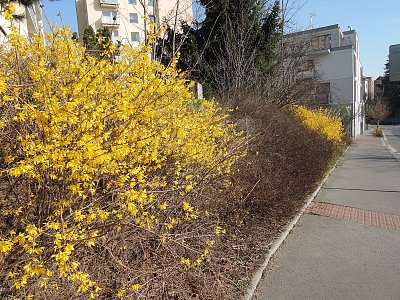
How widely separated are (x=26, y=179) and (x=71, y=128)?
1.95ft

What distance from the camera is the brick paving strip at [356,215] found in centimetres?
539

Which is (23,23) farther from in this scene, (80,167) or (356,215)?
(356,215)

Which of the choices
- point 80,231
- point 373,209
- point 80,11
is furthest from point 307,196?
point 80,11

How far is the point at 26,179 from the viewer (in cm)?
231

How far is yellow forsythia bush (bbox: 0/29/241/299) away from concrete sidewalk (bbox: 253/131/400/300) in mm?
1148

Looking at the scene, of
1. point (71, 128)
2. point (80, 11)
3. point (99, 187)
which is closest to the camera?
point (71, 128)

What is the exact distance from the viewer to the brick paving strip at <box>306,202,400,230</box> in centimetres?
539

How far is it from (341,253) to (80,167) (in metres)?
3.67

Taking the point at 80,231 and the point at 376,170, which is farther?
the point at 376,170

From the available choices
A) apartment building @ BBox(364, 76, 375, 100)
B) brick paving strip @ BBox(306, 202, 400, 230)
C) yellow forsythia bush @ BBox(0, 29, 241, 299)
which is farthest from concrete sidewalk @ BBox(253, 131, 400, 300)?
apartment building @ BBox(364, 76, 375, 100)

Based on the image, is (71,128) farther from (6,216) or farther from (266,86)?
(266,86)

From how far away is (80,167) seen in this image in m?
1.96

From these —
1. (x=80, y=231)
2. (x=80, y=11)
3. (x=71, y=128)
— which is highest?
(x=80, y=11)

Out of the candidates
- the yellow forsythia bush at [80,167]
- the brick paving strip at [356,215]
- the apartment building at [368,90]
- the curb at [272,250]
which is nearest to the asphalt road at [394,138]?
the brick paving strip at [356,215]
